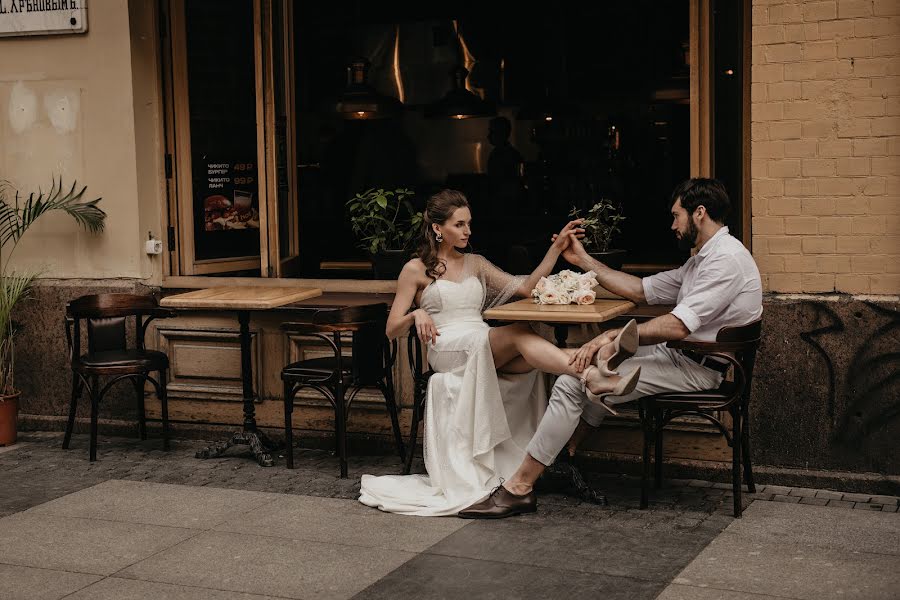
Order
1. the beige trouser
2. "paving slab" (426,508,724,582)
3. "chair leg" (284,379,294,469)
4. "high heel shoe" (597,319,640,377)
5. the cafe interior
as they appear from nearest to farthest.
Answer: "paving slab" (426,508,724,582)
"high heel shoe" (597,319,640,377)
the beige trouser
"chair leg" (284,379,294,469)
the cafe interior

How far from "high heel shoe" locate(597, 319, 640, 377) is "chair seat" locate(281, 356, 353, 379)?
170 cm

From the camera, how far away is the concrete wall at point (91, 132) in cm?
771

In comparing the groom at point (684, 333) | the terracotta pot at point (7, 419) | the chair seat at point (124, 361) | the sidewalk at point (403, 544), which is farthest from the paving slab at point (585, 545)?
the terracotta pot at point (7, 419)

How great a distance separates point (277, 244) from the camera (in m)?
7.91

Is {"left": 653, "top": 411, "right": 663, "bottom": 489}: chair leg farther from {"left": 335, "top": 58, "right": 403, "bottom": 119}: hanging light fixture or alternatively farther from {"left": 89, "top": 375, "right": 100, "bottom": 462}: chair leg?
{"left": 335, "top": 58, "right": 403, "bottom": 119}: hanging light fixture

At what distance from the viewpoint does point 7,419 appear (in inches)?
304

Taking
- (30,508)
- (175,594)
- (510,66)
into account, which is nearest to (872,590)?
(175,594)

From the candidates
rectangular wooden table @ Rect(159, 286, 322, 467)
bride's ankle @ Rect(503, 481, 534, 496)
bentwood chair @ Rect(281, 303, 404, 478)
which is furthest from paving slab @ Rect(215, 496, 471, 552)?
rectangular wooden table @ Rect(159, 286, 322, 467)

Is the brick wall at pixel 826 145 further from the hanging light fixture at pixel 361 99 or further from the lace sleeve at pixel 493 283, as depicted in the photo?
the hanging light fixture at pixel 361 99

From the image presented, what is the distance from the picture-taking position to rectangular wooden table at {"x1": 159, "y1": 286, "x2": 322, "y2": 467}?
6715mm

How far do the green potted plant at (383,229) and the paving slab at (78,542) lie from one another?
2446 millimetres

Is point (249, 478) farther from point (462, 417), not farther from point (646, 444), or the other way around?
point (646, 444)

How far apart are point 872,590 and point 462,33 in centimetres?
780

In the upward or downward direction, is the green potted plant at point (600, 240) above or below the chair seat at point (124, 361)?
above
